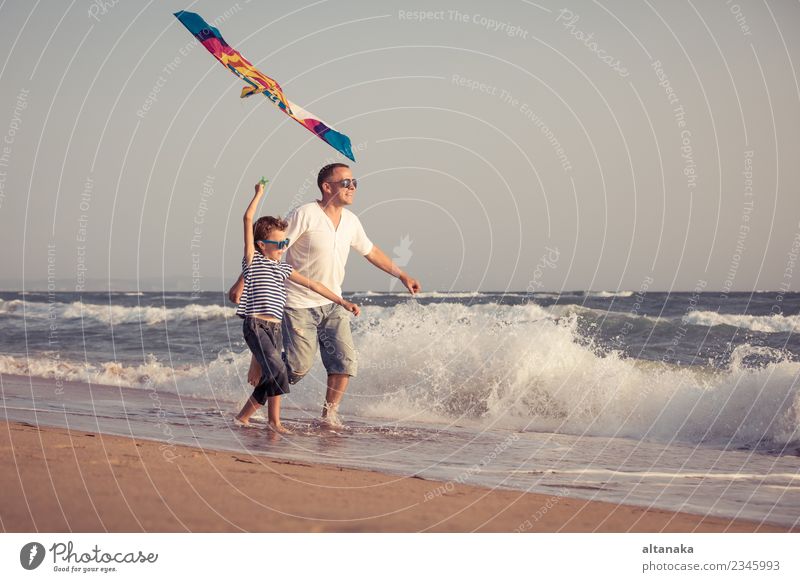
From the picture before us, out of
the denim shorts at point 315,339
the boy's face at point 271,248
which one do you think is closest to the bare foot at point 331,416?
the denim shorts at point 315,339

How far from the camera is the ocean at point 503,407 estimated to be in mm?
6664

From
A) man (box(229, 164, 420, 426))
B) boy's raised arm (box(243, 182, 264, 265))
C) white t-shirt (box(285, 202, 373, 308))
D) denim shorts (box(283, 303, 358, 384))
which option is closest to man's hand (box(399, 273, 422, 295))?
man (box(229, 164, 420, 426))

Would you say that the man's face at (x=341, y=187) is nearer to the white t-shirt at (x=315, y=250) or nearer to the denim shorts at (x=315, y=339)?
the white t-shirt at (x=315, y=250)

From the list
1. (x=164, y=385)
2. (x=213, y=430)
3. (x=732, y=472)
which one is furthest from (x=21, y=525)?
(x=164, y=385)

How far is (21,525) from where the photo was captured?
4094 mm

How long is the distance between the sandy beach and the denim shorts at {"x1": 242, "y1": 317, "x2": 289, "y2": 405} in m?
0.92

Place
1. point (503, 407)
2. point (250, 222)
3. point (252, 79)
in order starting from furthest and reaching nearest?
point (503, 407), point (252, 79), point (250, 222)

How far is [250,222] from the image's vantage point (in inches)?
255

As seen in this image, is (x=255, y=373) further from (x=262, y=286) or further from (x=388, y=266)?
(x=388, y=266)

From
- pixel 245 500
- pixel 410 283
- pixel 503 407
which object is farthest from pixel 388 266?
pixel 503 407

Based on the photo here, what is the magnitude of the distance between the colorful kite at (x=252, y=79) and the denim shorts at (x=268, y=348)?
1571 mm

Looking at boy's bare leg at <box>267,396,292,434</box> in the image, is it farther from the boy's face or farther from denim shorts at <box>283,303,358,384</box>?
the boy's face

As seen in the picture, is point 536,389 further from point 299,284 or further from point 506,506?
point 506,506

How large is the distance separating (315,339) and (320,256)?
79 cm
